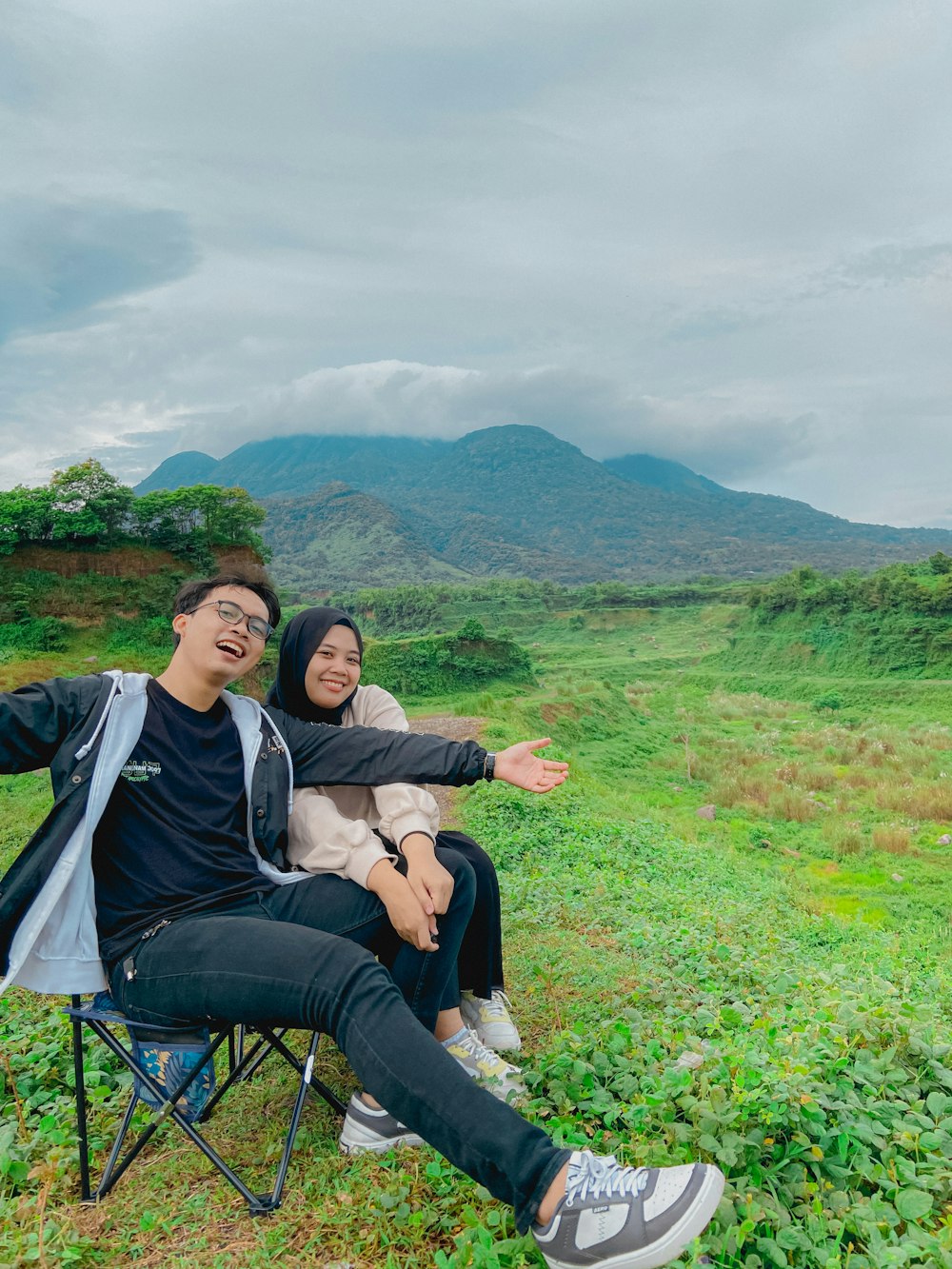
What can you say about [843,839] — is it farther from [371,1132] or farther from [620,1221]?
[620,1221]

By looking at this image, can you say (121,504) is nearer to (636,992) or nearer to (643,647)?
(636,992)

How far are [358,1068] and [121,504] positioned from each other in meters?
22.0

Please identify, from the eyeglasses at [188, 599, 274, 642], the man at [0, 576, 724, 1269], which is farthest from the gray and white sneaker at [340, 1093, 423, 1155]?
the eyeglasses at [188, 599, 274, 642]

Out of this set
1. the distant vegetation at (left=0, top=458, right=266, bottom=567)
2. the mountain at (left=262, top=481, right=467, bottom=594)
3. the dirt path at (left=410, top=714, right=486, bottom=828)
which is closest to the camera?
the dirt path at (left=410, top=714, right=486, bottom=828)

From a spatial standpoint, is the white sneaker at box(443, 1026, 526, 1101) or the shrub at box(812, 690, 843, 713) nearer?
the white sneaker at box(443, 1026, 526, 1101)

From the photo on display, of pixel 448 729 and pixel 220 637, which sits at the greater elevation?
pixel 220 637

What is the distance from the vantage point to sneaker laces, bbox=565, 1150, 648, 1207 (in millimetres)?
1703

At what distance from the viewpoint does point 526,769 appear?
101 inches

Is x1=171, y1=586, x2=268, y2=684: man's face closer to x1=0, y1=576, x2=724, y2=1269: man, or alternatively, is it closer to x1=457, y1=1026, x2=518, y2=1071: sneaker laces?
x1=0, y1=576, x2=724, y2=1269: man

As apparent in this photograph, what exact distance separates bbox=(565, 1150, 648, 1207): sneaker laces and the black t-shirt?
1.09 meters

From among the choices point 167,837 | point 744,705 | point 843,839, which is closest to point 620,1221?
point 167,837

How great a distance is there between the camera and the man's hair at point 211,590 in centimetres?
253

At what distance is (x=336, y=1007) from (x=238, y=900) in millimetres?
522

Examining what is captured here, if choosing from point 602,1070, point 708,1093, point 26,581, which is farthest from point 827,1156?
point 26,581
